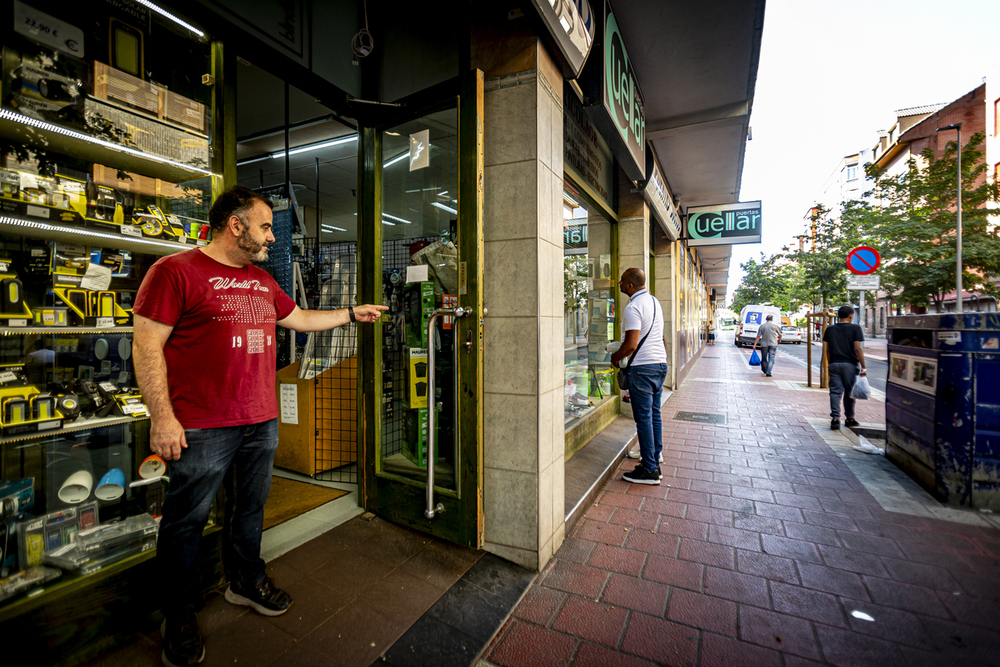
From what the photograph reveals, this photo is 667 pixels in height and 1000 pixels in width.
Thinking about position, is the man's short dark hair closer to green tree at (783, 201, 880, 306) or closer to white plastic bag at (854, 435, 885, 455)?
white plastic bag at (854, 435, 885, 455)

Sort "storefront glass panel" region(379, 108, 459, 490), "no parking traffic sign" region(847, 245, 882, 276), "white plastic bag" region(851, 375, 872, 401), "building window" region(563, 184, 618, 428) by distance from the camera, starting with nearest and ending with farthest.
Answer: "storefront glass panel" region(379, 108, 459, 490), "building window" region(563, 184, 618, 428), "white plastic bag" region(851, 375, 872, 401), "no parking traffic sign" region(847, 245, 882, 276)

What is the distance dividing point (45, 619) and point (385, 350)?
80.8 inches

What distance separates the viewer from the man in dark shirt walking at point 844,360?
18.5 ft

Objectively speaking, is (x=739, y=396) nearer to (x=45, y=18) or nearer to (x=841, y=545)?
(x=841, y=545)

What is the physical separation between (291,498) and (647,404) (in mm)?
3093

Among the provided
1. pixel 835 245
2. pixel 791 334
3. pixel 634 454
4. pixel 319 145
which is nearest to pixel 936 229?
pixel 835 245

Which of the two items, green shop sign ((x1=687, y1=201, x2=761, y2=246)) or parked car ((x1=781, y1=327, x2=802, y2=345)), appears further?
parked car ((x1=781, y1=327, x2=802, y2=345))

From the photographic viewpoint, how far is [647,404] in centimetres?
392

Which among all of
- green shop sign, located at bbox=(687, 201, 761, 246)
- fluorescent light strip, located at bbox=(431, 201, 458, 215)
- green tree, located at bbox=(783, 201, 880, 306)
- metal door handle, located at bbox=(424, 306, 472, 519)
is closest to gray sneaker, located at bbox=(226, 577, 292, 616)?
metal door handle, located at bbox=(424, 306, 472, 519)

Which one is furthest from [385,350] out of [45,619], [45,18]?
[45,18]

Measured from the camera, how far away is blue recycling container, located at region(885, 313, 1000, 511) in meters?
3.28

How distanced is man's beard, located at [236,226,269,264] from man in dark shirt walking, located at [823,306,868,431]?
21.0ft

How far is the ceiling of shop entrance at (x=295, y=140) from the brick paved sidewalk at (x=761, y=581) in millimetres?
3730

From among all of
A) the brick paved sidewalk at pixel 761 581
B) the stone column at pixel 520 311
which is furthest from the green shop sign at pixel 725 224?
the stone column at pixel 520 311
